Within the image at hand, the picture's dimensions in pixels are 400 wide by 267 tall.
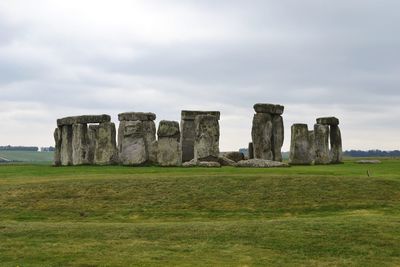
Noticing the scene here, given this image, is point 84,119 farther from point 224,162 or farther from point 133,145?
point 224,162

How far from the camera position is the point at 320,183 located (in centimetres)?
2488

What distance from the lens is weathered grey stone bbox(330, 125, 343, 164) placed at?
42.3 metres

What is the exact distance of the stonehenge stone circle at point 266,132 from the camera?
39844 mm

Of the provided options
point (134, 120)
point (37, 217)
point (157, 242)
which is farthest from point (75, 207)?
point (134, 120)

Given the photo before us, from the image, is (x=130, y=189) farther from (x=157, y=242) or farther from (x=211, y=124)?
(x=211, y=124)

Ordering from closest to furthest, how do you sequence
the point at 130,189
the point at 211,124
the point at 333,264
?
the point at 333,264 < the point at 130,189 < the point at 211,124

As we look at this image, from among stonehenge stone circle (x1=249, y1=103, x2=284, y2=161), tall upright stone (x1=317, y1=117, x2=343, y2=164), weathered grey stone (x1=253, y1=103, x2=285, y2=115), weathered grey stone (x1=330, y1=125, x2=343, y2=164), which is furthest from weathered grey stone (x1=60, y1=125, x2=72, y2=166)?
weathered grey stone (x1=330, y1=125, x2=343, y2=164)

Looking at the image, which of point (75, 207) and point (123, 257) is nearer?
point (123, 257)

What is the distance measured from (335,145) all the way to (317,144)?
198 cm

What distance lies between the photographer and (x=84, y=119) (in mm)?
39781

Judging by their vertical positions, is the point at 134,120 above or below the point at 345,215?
above

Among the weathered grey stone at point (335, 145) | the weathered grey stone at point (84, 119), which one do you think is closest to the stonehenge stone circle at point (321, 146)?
the weathered grey stone at point (335, 145)

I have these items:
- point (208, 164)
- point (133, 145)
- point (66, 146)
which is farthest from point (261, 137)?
point (66, 146)

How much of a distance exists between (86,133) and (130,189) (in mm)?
16397
